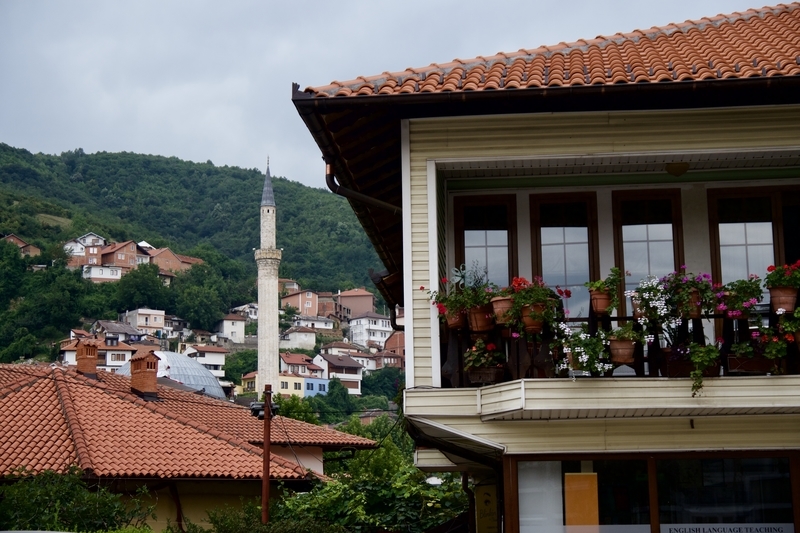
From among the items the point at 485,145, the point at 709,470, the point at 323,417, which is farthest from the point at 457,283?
the point at 323,417

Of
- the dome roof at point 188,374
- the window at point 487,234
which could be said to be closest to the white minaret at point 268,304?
the dome roof at point 188,374

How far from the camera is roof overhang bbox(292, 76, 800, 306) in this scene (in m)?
9.19

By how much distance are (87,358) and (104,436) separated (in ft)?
20.5

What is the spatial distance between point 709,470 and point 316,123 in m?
4.50

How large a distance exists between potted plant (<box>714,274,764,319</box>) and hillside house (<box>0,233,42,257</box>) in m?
166

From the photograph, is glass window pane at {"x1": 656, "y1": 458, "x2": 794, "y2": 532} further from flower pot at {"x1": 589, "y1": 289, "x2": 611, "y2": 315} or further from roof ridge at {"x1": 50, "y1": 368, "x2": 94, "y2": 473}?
roof ridge at {"x1": 50, "y1": 368, "x2": 94, "y2": 473}

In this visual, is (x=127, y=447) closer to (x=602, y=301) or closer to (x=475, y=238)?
(x=475, y=238)

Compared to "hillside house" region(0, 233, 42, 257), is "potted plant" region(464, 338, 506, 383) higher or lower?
lower

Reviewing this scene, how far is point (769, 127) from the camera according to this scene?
31.3 ft

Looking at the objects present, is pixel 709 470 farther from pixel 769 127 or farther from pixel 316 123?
pixel 316 123

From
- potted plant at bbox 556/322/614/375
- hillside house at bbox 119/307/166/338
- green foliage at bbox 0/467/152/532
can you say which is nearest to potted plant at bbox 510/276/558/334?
potted plant at bbox 556/322/614/375

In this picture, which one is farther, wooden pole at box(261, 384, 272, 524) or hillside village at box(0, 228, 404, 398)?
hillside village at box(0, 228, 404, 398)

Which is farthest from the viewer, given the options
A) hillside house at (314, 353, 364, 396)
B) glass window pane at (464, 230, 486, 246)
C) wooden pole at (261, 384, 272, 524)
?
hillside house at (314, 353, 364, 396)

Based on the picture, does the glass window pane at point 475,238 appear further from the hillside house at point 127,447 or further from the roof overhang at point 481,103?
the hillside house at point 127,447
